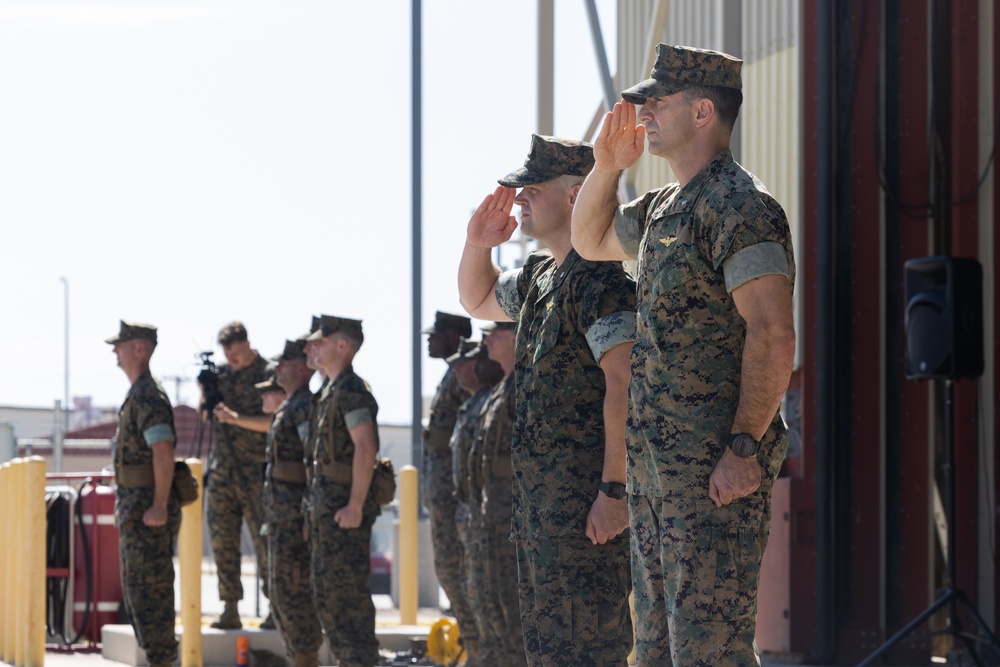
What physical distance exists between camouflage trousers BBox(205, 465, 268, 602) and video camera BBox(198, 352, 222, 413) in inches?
24.9

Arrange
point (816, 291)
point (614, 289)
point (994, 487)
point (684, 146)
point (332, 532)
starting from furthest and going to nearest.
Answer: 1. point (816, 291)
2. point (994, 487)
3. point (332, 532)
4. point (614, 289)
5. point (684, 146)

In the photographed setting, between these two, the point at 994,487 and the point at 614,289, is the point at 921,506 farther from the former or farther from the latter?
the point at 614,289

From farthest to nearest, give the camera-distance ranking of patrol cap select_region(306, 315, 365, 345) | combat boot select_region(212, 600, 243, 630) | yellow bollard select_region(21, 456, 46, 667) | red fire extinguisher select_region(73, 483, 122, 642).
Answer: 1. red fire extinguisher select_region(73, 483, 122, 642)
2. combat boot select_region(212, 600, 243, 630)
3. yellow bollard select_region(21, 456, 46, 667)
4. patrol cap select_region(306, 315, 365, 345)

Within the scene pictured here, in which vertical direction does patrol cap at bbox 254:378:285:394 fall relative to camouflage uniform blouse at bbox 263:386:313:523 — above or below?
above

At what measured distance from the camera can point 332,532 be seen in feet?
27.5

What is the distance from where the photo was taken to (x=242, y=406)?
477 inches

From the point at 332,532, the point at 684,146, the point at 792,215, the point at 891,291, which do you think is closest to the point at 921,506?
the point at 891,291

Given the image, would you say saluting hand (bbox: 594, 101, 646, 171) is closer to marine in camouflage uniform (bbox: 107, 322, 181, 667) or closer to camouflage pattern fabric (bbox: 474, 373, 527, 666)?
camouflage pattern fabric (bbox: 474, 373, 527, 666)

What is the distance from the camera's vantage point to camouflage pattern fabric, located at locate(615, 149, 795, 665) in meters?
4.00

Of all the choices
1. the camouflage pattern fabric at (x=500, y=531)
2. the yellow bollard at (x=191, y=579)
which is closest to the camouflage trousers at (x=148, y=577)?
the yellow bollard at (x=191, y=579)

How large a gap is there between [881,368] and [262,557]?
4.67 m

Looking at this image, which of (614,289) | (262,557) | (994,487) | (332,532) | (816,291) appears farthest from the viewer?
(262,557)

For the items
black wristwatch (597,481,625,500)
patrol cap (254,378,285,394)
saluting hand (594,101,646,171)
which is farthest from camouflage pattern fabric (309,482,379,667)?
saluting hand (594,101,646,171)

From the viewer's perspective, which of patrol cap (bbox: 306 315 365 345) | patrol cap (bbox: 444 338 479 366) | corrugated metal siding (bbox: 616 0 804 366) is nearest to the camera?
patrol cap (bbox: 306 315 365 345)
